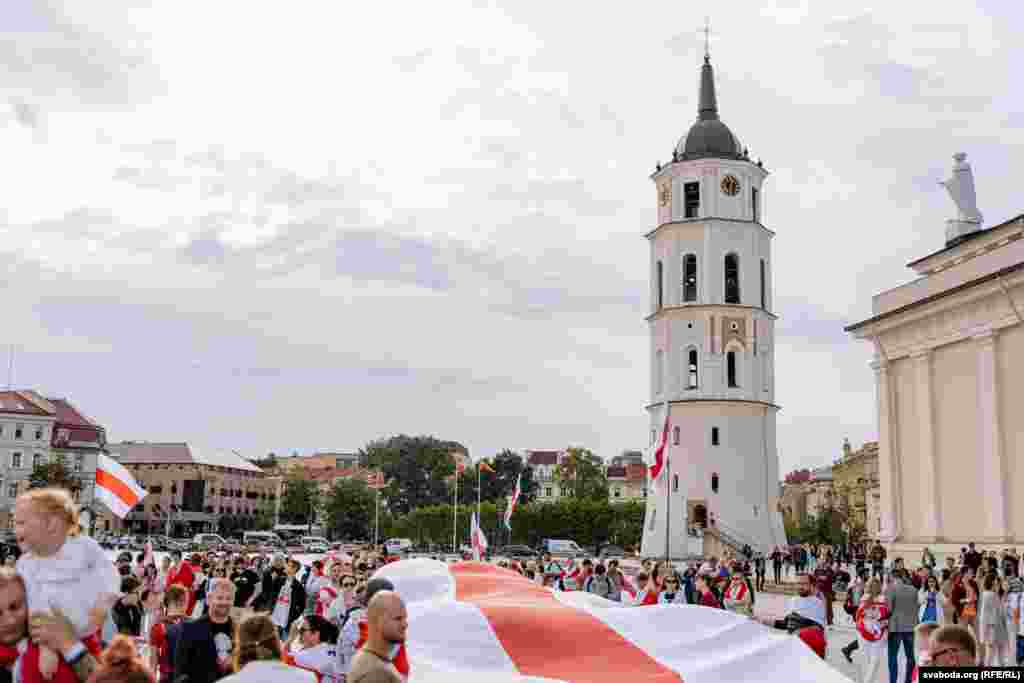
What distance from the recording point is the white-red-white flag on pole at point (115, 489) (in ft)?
58.9

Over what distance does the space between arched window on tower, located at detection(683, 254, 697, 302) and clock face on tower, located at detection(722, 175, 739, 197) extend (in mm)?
4636

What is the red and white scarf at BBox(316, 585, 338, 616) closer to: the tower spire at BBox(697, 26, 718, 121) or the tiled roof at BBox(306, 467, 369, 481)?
the tower spire at BBox(697, 26, 718, 121)

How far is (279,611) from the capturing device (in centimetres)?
1653

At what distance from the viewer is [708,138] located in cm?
6706

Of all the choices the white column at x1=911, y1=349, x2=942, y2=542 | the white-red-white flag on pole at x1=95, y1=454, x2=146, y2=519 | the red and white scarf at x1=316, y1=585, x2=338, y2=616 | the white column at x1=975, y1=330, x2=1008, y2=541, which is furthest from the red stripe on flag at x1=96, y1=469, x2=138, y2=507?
the white column at x1=911, y1=349, x2=942, y2=542

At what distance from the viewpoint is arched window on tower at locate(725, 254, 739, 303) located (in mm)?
64250

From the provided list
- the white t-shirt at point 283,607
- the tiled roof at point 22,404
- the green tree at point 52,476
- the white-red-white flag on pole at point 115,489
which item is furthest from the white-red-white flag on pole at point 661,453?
the tiled roof at point 22,404

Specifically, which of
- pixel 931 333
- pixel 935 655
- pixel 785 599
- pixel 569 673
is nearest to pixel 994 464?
pixel 931 333

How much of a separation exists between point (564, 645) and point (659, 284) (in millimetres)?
54949

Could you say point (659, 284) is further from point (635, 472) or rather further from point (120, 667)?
point (635, 472)

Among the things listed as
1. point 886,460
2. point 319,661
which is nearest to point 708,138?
point 886,460

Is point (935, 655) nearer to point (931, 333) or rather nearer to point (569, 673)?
point (569, 673)

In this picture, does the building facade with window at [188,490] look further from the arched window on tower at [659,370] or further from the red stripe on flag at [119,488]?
the red stripe on flag at [119,488]

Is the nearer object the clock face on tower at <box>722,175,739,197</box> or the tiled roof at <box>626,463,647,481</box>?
the clock face on tower at <box>722,175,739,197</box>
